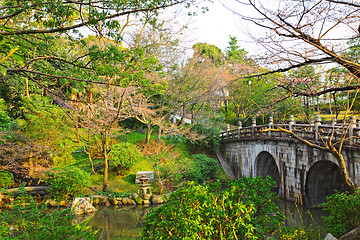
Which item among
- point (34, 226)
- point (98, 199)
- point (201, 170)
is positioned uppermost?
point (34, 226)

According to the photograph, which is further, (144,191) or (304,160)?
(144,191)

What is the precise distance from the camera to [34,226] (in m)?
3.87

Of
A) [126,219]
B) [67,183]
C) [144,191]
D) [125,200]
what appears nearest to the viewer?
[126,219]

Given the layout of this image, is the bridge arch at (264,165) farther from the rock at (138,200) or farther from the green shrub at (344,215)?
the green shrub at (344,215)

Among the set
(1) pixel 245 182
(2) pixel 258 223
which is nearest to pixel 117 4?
(1) pixel 245 182

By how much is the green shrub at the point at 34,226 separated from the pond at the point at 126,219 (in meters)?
5.00

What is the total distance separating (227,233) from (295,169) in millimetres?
11139

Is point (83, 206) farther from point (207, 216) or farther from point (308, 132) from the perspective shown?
point (308, 132)

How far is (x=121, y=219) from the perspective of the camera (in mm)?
11586

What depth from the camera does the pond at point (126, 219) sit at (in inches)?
382

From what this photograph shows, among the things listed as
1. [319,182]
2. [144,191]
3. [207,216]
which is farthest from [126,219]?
[319,182]

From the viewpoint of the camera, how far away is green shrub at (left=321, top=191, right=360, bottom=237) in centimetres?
576

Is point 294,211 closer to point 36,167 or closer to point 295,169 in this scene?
point 295,169

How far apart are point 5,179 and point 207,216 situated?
522 inches
